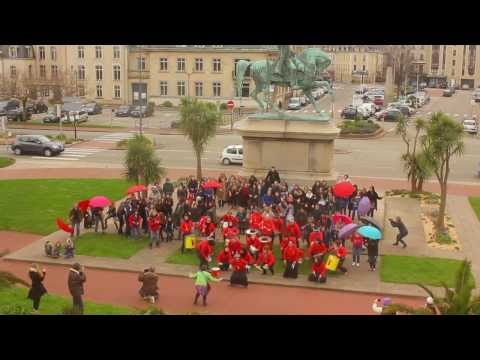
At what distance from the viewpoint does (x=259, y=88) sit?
2770 cm

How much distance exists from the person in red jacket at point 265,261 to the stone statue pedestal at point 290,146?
815 cm

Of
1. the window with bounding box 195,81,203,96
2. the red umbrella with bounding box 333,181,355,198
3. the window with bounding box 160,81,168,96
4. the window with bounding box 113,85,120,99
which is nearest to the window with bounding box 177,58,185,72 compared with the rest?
the window with bounding box 195,81,203,96

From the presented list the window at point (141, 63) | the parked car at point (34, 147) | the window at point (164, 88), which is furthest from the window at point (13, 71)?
the parked car at point (34, 147)

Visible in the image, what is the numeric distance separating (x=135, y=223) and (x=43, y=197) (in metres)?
8.49

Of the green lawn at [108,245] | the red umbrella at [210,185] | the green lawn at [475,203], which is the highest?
the red umbrella at [210,185]

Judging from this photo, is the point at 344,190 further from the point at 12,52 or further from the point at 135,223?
the point at 12,52

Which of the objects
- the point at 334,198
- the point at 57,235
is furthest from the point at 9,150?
the point at 334,198

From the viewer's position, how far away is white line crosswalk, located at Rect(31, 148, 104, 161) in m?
41.9

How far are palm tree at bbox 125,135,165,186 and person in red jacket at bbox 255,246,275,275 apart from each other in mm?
9134

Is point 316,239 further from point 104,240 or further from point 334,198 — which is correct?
point 104,240

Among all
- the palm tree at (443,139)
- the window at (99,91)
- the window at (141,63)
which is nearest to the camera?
the palm tree at (443,139)

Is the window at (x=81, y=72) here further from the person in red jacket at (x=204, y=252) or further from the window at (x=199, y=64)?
the person in red jacket at (x=204, y=252)

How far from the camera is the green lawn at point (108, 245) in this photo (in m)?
20.8

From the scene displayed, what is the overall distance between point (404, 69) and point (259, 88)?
88.8 meters
